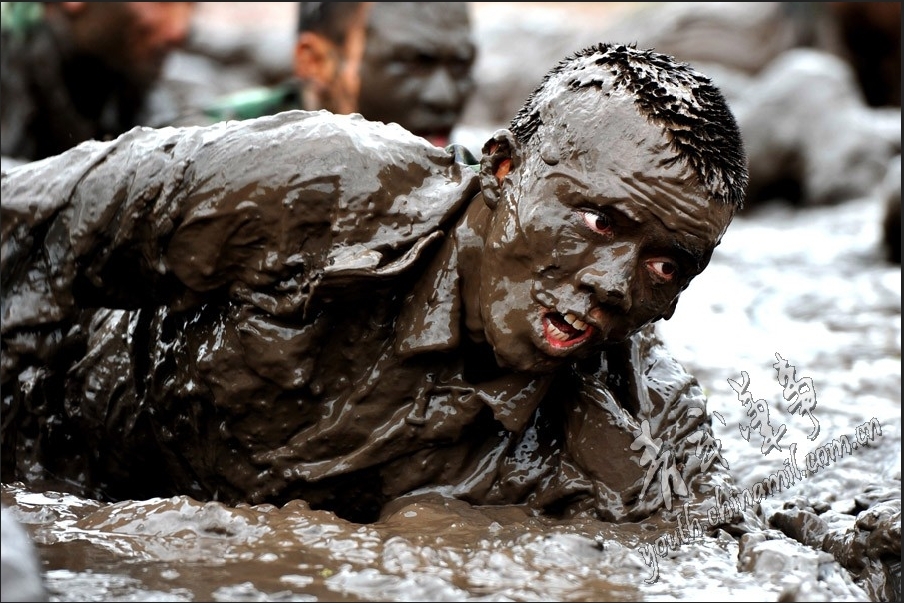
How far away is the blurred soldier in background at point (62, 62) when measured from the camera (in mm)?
8531

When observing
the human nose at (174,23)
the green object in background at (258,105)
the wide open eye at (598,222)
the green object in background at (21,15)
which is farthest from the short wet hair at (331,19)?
the wide open eye at (598,222)

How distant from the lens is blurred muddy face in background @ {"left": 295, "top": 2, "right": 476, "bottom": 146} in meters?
7.53

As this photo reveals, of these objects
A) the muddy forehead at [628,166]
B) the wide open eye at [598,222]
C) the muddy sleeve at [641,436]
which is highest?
the muddy forehead at [628,166]

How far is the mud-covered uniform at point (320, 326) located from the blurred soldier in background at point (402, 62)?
3.72 meters

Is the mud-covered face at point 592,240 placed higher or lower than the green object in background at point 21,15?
lower

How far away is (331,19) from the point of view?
25.9 ft

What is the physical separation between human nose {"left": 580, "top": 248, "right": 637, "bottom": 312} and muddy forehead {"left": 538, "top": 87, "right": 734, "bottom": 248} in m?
0.11

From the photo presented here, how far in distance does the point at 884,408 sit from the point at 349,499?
3154mm

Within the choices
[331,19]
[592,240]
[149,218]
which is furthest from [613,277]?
[331,19]

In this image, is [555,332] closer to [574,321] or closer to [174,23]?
[574,321]

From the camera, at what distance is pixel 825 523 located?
3.87 m

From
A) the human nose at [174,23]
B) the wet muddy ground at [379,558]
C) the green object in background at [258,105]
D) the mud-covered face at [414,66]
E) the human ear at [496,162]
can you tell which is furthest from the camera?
the human nose at [174,23]

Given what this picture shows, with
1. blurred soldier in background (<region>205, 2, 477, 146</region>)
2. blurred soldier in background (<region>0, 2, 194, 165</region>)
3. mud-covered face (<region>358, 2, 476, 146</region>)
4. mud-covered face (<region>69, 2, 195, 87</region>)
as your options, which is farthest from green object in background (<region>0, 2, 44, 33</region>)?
mud-covered face (<region>358, 2, 476, 146</region>)

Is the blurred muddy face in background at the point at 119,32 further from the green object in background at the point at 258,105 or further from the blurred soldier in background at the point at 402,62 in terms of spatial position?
the blurred soldier in background at the point at 402,62
